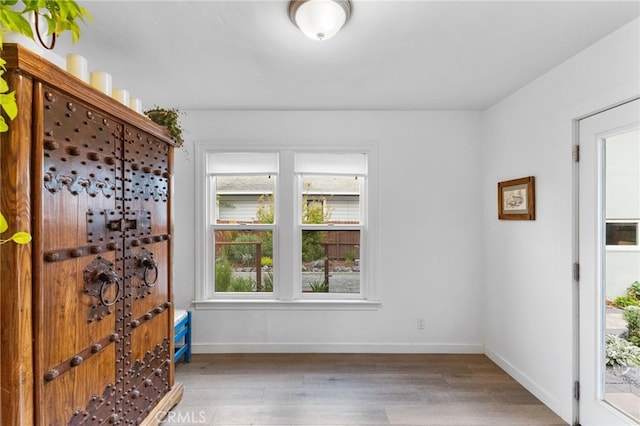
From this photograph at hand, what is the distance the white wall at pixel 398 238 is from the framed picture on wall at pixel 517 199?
379 mm

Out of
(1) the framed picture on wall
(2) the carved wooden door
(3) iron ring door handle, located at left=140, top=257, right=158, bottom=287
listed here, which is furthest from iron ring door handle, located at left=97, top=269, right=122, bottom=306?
(1) the framed picture on wall

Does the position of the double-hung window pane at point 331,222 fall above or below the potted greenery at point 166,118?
below

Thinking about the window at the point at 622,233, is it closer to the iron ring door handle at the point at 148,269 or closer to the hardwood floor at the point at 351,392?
the hardwood floor at the point at 351,392

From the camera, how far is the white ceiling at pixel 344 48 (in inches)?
68.1

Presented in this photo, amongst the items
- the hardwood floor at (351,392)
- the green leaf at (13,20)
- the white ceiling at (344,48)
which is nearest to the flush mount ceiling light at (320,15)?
the white ceiling at (344,48)

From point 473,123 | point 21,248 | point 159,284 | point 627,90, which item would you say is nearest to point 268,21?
point 21,248

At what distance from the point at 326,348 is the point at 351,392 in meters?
0.77

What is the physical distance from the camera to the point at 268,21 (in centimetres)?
182

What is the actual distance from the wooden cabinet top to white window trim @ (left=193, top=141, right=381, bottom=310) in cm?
154

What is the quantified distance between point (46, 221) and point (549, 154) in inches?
118

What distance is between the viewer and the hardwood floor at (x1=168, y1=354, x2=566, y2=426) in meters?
2.32

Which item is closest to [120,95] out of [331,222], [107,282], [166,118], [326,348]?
[166,118]

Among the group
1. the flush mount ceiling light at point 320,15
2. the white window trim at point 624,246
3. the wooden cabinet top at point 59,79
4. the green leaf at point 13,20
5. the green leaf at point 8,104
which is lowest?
the white window trim at point 624,246

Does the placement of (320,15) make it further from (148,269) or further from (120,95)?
(148,269)
